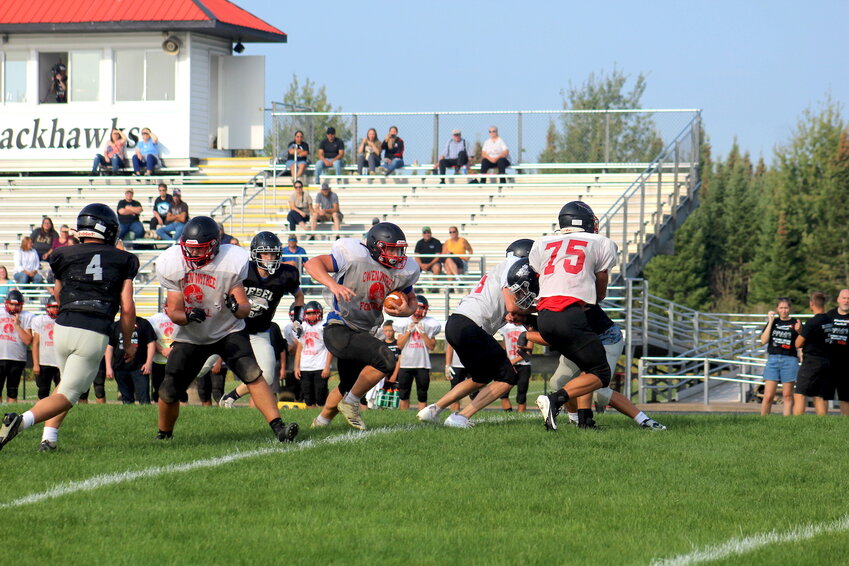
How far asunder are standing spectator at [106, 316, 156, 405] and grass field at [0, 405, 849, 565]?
4955mm

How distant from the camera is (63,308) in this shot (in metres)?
7.90

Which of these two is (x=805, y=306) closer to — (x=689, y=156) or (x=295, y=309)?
(x=689, y=156)

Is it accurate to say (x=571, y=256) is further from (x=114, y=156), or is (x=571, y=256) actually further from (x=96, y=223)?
(x=114, y=156)

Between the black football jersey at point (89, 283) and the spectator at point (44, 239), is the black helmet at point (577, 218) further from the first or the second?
the spectator at point (44, 239)

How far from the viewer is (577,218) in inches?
347

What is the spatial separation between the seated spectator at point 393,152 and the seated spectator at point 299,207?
2.72 meters

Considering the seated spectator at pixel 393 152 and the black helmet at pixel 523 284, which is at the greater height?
the seated spectator at pixel 393 152

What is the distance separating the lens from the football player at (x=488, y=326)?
9156 millimetres

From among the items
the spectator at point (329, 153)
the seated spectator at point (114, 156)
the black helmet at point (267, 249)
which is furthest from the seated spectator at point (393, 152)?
the black helmet at point (267, 249)

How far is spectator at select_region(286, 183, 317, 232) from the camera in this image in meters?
22.8

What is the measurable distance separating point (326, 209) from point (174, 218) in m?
2.81

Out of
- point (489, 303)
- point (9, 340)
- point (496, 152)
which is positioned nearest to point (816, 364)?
point (489, 303)

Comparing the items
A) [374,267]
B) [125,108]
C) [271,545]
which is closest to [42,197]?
[125,108]

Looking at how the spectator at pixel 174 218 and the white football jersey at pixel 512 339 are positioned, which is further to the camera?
the spectator at pixel 174 218
